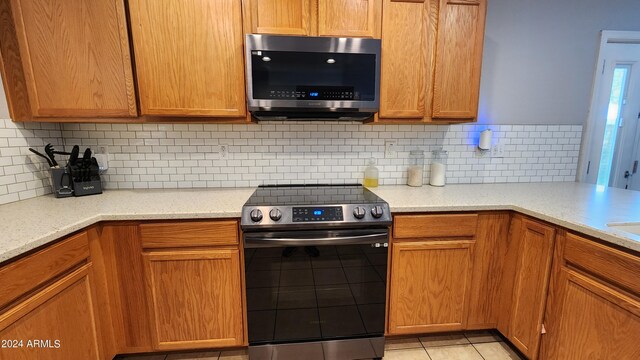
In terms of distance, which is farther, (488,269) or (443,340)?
(443,340)

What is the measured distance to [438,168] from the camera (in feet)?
6.75

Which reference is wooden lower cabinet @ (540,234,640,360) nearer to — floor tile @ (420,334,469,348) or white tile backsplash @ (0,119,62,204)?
floor tile @ (420,334,469,348)

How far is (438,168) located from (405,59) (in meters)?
0.83

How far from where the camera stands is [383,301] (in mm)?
1604

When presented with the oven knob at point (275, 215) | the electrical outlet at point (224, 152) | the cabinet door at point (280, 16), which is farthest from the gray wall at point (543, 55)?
the electrical outlet at point (224, 152)

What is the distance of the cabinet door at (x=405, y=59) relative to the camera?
5.43 feet

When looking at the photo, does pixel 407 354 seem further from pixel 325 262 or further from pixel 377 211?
pixel 377 211

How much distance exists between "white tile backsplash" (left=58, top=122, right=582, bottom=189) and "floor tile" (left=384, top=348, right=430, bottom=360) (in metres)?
1.14

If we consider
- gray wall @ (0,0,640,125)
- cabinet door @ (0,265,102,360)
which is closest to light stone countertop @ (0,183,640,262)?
cabinet door @ (0,265,102,360)

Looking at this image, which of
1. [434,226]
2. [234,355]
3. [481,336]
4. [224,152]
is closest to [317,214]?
[434,226]

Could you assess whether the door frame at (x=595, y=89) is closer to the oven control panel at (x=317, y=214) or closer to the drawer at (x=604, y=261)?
the drawer at (x=604, y=261)

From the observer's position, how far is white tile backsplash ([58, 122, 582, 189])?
193cm

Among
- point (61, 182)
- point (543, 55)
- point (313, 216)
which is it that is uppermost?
point (543, 55)

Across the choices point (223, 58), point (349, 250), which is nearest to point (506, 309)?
point (349, 250)
